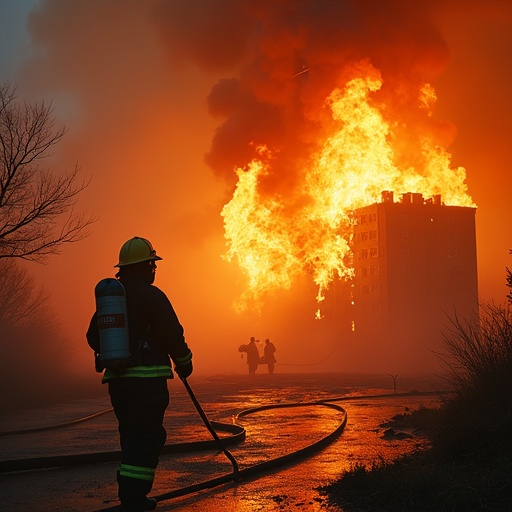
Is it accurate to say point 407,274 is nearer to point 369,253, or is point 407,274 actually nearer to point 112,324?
point 369,253

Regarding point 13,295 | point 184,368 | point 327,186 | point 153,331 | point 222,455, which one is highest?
point 327,186

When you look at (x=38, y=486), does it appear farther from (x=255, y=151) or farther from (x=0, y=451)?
(x=255, y=151)

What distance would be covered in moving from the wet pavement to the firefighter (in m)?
0.93

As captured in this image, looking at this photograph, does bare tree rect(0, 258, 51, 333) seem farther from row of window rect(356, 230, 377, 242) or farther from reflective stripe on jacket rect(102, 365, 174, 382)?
reflective stripe on jacket rect(102, 365, 174, 382)

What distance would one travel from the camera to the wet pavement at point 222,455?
6.70 meters

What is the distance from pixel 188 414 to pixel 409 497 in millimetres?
10150

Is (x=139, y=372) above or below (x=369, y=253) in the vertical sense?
below

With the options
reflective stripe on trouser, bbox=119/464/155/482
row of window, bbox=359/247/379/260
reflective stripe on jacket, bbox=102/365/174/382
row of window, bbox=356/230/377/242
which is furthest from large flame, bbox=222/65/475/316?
reflective stripe on trouser, bbox=119/464/155/482

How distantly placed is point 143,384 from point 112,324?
0.49m

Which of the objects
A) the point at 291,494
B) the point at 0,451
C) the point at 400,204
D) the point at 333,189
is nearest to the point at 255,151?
the point at 333,189

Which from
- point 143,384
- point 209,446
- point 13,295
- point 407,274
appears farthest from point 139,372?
point 407,274

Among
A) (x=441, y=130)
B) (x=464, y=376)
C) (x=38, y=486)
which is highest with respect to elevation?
(x=441, y=130)

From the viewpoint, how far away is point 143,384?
18.6ft

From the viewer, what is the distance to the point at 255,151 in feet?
135
